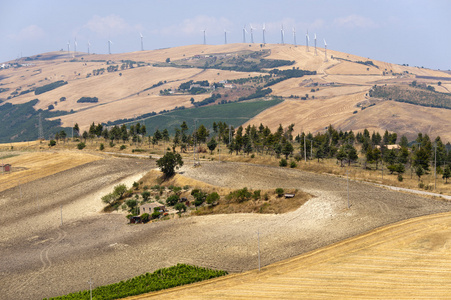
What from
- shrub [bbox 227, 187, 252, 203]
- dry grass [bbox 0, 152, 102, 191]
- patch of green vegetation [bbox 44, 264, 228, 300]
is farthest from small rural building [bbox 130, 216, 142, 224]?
dry grass [bbox 0, 152, 102, 191]

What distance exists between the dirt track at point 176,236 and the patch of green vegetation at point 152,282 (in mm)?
2298

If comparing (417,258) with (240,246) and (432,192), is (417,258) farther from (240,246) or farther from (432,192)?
(432,192)

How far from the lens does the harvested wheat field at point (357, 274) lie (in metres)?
48.3

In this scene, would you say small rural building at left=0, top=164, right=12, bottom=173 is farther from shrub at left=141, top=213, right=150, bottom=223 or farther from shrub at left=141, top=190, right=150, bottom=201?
shrub at left=141, top=213, right=150, bottom=223

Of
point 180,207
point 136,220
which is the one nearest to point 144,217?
point 136,220

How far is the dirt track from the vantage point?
194 ft

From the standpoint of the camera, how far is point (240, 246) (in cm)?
6322

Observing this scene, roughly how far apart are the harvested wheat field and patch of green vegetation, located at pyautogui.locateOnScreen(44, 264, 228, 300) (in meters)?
1.16

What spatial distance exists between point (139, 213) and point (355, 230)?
40739mm

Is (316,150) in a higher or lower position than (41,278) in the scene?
higher

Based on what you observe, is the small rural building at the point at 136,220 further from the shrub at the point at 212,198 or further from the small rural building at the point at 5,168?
the small rural building at the point at 5,168

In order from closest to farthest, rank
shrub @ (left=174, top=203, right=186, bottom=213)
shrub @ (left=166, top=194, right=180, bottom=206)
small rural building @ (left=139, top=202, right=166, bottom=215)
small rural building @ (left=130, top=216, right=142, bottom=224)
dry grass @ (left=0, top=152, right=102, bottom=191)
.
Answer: small rural building @ (left=130, top=216, right=142, bottom=224) < small rural building @ (left=139, top=202, right=166, bottom=215) < shrub @ (left=174, top=203, right=186, bottom=213) < shrub @ (left=166, top=194, right=180, bottom=206) < dry grass @ (left=0, top=152, right=102, bottom=191)

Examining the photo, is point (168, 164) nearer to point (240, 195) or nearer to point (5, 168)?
point (240, 195)

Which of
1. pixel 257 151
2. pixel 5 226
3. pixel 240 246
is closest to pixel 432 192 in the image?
pixel 240 246
